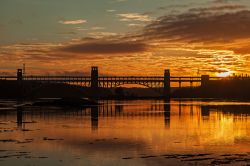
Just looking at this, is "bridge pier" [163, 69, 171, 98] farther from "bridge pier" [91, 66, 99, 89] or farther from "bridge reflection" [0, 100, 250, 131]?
"bridge reflection" [0, 100, 250, 131]

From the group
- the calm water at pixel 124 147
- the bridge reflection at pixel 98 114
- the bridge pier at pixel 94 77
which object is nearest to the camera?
the calm water at pixel 124 147

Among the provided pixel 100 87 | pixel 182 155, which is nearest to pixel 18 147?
pixel 182 155

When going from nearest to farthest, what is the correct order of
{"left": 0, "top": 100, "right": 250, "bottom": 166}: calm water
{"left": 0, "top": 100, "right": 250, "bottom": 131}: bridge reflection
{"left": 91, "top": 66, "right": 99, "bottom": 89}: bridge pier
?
{"left": 0, "top": 100, "right": 250, "bottom": 166}: calm water, {"left": 0, "top": 100, "right": 250, "bottom": 131}: bridge reflection, {"left": 91, "top": 66, "right": 99, "bottom": 89}: bridge pier

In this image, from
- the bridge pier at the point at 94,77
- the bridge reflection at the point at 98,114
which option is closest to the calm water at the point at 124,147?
the bridge reflection at the point at 98,114

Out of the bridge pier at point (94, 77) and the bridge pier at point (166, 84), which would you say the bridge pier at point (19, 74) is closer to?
the bridge pier at point (94, 77)

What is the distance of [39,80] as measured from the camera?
172 m

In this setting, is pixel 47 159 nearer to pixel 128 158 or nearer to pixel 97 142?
pixel 128 158

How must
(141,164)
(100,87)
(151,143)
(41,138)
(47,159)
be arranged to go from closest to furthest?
(141,164), (47,159), (151,143), (41,138), (100,87)

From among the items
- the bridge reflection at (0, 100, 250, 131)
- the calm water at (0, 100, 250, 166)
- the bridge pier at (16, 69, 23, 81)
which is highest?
the bridge pier at (16, 69, 23, 81)

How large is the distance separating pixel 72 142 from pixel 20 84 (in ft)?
499

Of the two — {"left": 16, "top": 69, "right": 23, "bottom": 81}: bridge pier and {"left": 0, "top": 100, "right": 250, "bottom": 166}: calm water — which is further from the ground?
{"left": 16, "top": 69, "right": 23, "bottom": 81}: bridge pier

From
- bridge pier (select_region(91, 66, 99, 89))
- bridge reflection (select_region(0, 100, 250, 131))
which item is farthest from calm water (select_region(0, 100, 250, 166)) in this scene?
bridge pier (select_region(91, 66, 99, 89))

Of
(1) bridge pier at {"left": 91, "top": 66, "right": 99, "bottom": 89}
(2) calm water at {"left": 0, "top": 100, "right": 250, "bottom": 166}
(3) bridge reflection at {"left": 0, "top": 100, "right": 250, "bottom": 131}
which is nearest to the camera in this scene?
(2) calm water at {"left": 0, "top": 100, "right": 250, "bottom": 166}

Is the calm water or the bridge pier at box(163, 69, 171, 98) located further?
the bridge pier at box(163, 69, 171, 98)
